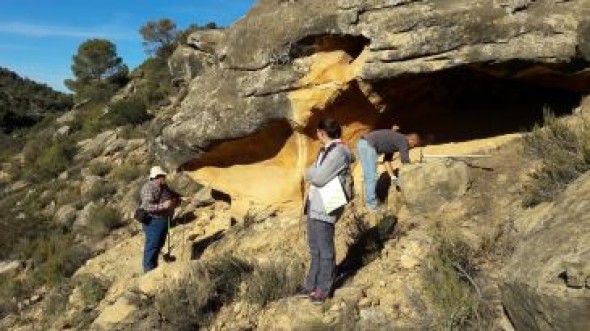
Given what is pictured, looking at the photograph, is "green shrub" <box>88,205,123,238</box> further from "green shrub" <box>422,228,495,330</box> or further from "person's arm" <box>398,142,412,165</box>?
"green shrub" <box>422,228,495,330</box>

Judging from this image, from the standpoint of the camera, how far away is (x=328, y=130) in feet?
20.6

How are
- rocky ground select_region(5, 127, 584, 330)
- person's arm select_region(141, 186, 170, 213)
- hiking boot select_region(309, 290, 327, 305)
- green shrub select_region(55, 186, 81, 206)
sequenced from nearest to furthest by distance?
rocky ground select_region(5, 127, 584, 330) → hiking boot select_region(309, 290, 327, 305) → person's arm select_region(141, 186, 170, 213) → green shrub select_region(55, 186, 81, 206)

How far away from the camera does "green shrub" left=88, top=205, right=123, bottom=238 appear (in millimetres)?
15641

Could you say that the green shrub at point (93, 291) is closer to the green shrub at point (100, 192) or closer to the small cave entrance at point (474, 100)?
the small cave entrance at point (474, 100)

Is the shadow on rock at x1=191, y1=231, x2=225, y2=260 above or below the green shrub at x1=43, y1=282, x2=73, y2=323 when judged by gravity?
above

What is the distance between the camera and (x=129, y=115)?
2727 centimetres

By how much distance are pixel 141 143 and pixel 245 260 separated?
1637cm

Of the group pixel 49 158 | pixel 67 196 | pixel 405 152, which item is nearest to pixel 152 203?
pixel 405 152

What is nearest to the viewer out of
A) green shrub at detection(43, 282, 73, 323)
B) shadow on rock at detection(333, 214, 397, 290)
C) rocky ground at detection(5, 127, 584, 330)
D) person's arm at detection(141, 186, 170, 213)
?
rocky ground at detection(5, 127, 584, 330)

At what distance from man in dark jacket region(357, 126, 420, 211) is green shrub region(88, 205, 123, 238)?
9029 millimetres

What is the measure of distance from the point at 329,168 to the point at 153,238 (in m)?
3.89

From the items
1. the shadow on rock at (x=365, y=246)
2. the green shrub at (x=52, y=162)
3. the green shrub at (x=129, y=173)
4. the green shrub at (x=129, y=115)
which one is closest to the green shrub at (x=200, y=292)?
the shadow on rock at (x=365, y=246)

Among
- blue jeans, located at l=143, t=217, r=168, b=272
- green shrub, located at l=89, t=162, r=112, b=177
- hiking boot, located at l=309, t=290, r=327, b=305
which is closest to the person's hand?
hiking boot, located at l=309, t=290, r=327, b=305

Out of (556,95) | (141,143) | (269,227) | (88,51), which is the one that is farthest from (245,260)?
(88,51)
